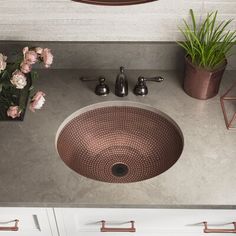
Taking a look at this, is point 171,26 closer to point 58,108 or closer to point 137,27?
point 137,27

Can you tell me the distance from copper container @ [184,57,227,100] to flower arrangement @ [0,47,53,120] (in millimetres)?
531

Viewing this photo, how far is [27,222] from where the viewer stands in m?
1.42

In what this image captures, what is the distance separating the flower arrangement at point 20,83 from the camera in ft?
4.75

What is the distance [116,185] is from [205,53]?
607 millimetres

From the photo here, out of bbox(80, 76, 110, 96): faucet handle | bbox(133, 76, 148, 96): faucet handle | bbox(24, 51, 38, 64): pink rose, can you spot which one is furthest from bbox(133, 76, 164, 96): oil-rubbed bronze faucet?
bbox(24, 51, 38, 64): pink rose

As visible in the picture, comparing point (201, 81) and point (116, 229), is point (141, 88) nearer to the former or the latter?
point (201, 81)

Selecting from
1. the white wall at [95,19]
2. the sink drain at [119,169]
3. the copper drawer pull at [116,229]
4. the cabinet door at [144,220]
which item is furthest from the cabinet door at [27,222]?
the white wall at [95,19]

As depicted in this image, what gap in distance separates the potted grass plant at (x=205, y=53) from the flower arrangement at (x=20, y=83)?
0.53 metres

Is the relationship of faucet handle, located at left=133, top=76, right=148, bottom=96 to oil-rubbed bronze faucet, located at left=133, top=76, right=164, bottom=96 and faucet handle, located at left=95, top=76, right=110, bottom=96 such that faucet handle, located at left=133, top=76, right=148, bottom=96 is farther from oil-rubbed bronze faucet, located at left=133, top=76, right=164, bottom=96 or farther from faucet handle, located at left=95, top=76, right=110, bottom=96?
faucet handle, located at left=95, top=76, right=110, bottom=96

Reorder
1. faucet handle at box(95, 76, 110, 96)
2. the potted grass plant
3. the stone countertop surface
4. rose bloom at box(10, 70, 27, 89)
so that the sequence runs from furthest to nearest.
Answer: faucet handle at box(95, 76, 110, 96), the potted grass plant, rose bloom at box(10, 70, 27, 89), the stone countertop surface

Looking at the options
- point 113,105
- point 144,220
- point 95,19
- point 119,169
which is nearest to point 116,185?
point 144,220

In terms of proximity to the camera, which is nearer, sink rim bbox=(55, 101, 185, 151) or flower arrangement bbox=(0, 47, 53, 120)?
flower arrangement bbox=(0, 47, 53, 120)

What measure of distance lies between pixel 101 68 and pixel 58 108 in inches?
11.0

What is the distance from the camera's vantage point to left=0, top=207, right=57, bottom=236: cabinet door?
1.36 m
